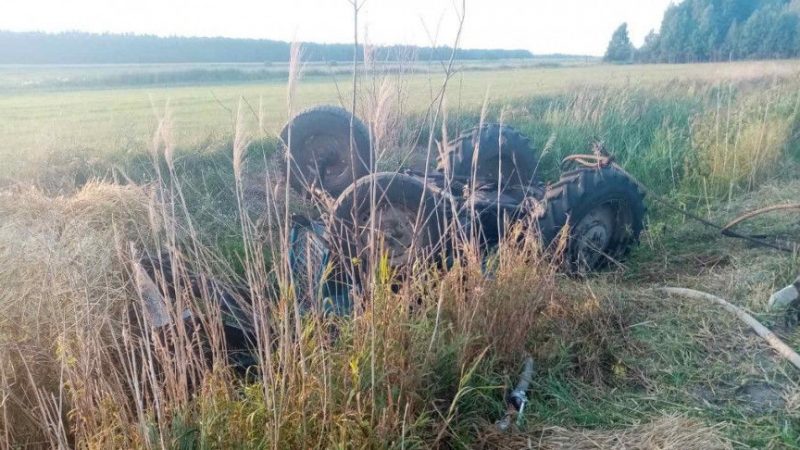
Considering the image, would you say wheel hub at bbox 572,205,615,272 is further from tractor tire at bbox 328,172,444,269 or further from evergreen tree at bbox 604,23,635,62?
evergreen tree at bbox 604,23,635,62

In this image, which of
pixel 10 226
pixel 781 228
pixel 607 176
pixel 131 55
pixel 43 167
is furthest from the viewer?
pixel 131 55

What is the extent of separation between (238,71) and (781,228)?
31351mm

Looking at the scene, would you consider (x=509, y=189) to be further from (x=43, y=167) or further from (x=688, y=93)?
(x=688, y=93)

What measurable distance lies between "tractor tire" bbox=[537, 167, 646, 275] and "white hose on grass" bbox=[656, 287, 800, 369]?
0.48 meters

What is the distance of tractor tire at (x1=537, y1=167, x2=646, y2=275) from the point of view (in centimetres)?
430

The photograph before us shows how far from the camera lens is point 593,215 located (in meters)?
4.59

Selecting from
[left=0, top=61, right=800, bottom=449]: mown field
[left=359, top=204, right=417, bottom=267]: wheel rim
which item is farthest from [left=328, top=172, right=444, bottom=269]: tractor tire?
[left=0, top=61, right=800, bottom=449]: mown field

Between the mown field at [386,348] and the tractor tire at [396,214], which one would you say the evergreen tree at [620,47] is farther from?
the tractor tire at [396,214]

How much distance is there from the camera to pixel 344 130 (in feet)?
19.2

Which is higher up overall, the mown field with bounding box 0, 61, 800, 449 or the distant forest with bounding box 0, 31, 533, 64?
the distant forest with bounding box 0, 31, 533, 64

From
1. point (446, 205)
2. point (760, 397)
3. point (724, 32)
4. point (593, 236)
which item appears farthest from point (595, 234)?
point (724, 32)

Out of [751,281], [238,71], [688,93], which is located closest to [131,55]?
[238,71]

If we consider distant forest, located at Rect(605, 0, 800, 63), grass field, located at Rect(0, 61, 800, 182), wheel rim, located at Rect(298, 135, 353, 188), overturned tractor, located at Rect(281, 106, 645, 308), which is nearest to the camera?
overturned tractor, located at Rect(281, 106, 645, 308)

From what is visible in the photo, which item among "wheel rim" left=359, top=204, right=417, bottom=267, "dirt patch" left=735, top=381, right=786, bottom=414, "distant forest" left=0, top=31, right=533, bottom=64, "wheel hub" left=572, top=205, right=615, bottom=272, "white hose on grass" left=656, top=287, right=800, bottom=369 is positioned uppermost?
"distant forest" left=0, top=31, right=533, bottom=64
